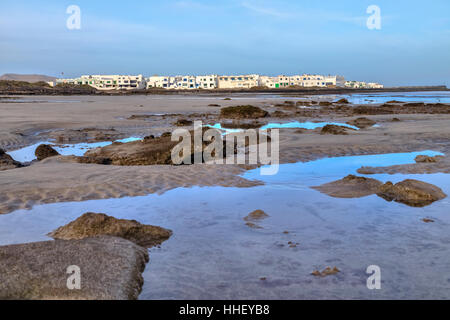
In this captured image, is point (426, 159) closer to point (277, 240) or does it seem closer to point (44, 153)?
point (277, 240)

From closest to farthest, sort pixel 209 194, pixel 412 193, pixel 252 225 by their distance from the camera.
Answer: pixel 252 225 → pixel 412 193 → pixel 209 194

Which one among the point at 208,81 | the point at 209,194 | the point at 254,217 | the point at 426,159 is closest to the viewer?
the point at 254,217

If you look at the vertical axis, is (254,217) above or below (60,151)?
below

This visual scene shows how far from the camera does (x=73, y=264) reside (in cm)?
302

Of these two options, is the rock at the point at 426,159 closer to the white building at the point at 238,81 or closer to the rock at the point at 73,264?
the rock at the point at 73,264

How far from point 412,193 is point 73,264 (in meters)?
4.01

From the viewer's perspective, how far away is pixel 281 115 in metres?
19.9

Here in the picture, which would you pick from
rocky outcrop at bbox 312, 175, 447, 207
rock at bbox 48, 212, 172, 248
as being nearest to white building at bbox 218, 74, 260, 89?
rocky outcrop at bbox 312, 175, 447, 207

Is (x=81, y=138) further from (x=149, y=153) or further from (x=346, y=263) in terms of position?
(x=346, y=263)

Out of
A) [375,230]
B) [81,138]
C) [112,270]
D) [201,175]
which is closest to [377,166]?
[201,175]

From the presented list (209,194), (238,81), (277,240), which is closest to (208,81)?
(238,81)

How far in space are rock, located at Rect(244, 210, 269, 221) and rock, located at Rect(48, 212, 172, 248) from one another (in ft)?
3.06

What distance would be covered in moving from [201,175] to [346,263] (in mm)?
3697
